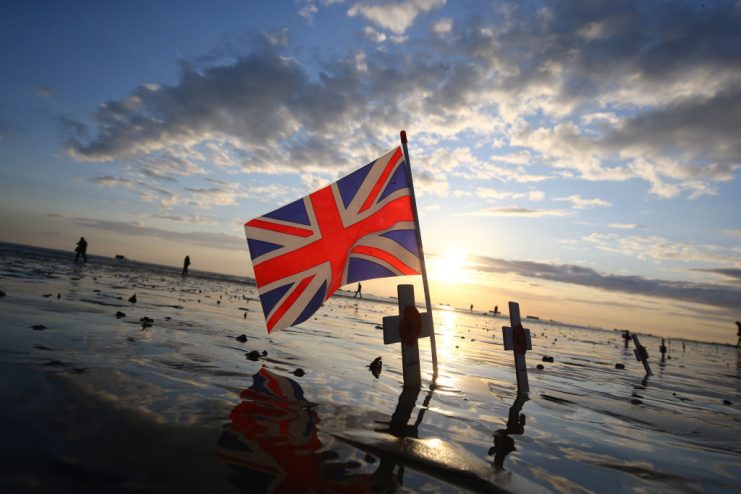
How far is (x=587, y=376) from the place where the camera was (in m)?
11.7

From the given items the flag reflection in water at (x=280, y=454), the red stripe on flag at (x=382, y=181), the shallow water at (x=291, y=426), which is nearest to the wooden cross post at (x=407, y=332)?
the shallow water at (x=291, y=426)

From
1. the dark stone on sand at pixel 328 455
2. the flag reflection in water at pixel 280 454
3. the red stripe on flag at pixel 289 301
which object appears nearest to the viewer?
the flag reflection in water at pixel 280 454

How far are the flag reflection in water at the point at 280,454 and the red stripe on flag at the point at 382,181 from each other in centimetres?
398

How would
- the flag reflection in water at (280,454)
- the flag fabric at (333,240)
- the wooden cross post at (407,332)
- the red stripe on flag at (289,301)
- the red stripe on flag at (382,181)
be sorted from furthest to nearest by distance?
the red stripe on flag at (382,181) → the flag fabric at (333,240) → the red stripe on flag at (289,301) → the wooden cross post at (407,332) → the flag reflection in water at (280,454)

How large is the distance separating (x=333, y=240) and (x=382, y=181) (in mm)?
1508

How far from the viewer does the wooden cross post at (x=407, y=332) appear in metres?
6.23

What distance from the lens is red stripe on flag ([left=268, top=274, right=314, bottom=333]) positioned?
6945mm

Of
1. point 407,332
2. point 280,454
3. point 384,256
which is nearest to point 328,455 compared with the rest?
point 280,454

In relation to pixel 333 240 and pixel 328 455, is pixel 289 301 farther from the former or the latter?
pixel 328 455

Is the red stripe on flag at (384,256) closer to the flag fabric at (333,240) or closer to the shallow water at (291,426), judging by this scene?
the flag fabric at (333,240)

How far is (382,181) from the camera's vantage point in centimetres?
747

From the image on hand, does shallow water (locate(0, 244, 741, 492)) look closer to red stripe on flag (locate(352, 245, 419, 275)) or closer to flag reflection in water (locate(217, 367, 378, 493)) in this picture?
flag reflection in water (locate(217, 367, 378, 493))

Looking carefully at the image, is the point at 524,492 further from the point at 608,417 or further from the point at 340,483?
the point at 608,417

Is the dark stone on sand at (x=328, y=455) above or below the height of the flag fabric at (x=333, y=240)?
below
